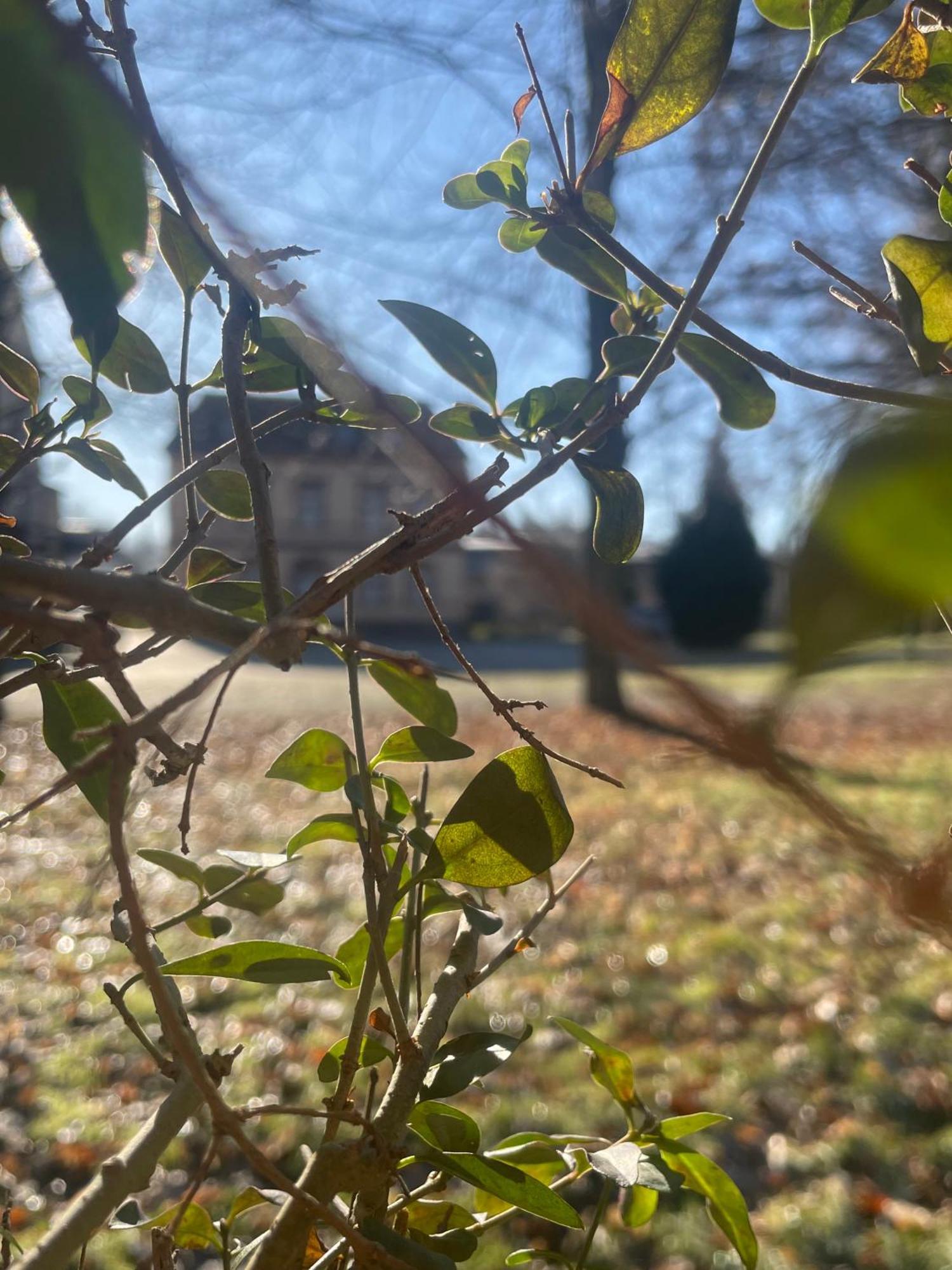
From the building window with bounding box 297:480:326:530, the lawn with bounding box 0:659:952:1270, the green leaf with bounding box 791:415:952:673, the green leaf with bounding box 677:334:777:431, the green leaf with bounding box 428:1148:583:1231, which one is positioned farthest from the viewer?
the building window with bounding box 297:480:326:530

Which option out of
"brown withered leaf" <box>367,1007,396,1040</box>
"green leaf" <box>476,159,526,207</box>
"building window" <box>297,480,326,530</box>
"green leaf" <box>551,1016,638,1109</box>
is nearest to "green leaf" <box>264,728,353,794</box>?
"brown withered leaf" <box>367,1007,396,1040</box>

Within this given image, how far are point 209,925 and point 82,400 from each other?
0.32 m

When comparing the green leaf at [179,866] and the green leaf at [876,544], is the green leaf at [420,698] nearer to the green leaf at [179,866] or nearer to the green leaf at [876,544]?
the green leaf at [179,866]

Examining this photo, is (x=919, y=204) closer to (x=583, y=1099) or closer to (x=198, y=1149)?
(x=583, y=1099)

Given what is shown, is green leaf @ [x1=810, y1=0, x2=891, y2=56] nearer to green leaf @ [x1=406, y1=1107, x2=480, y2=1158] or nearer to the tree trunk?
the tree trunk

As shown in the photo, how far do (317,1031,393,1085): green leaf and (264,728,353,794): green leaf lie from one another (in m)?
0.11

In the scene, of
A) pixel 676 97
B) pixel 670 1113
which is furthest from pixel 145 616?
pixel 670 1113

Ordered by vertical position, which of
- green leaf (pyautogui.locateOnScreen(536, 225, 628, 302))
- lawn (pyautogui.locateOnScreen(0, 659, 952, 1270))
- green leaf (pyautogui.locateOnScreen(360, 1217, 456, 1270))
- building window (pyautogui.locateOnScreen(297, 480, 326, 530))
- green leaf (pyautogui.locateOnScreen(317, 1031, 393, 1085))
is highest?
building window (pyautogui.locateOnScreen(297, 480, 326, 530))

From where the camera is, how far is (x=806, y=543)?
14 cm

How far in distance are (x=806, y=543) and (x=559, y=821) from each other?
270 millimetres

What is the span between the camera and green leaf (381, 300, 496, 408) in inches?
20.0

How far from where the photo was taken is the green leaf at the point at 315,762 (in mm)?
498

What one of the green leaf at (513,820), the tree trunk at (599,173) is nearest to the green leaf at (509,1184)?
the green leaf at (513,820)

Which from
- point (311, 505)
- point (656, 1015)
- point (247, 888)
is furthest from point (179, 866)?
point (656, 1015)
